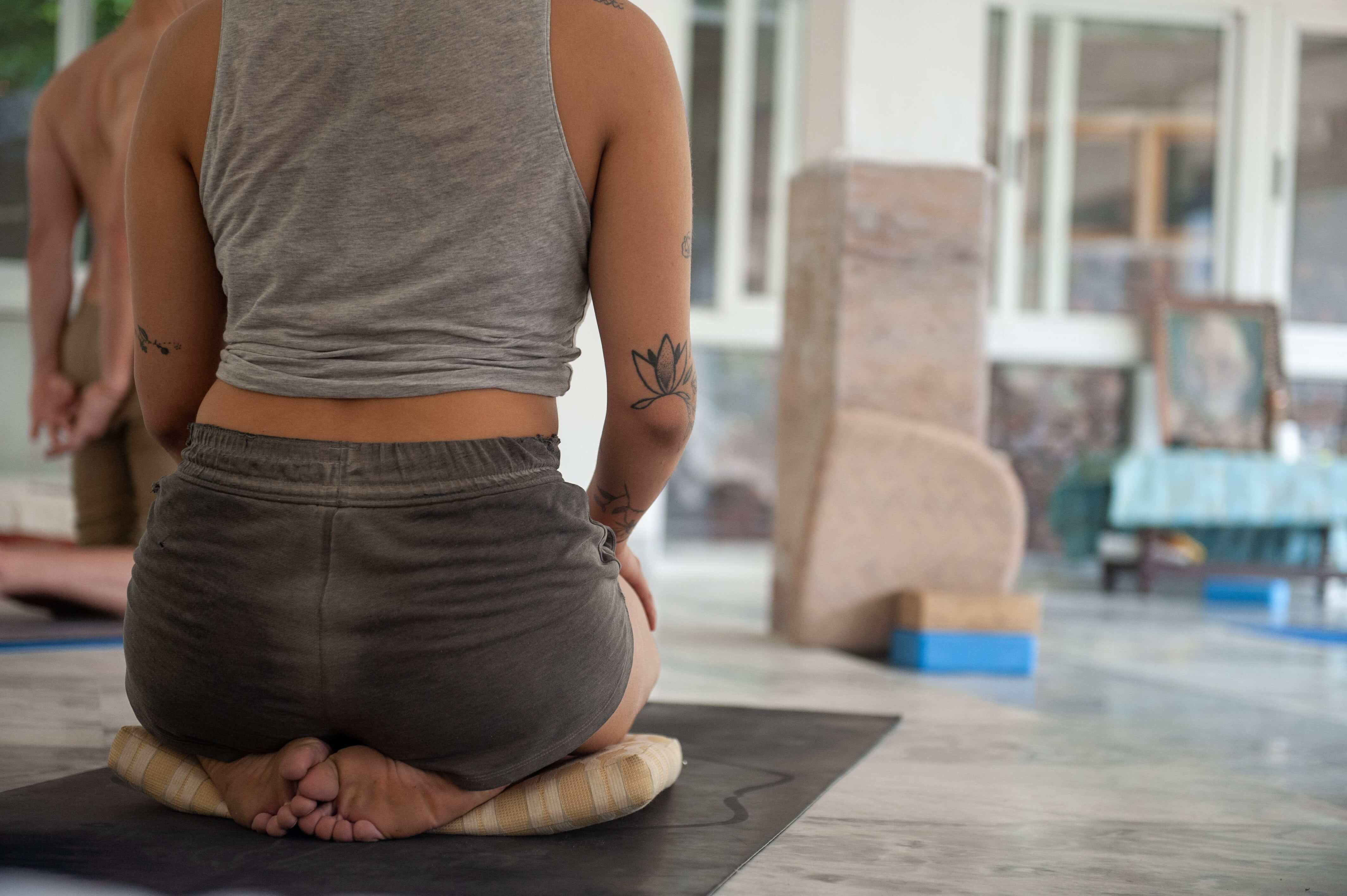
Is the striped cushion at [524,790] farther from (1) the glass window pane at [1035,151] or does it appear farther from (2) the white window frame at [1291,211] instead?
(2) the white window frame at [1291,211]

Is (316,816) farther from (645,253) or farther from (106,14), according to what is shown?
(106,14)

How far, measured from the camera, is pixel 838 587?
3412mm

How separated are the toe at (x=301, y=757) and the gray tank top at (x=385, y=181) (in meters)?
0.36

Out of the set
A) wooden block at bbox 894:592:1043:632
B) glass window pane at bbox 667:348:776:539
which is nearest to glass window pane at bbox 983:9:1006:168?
glass window pane at bbox 667:348:776:539

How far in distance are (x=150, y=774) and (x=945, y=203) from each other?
268 centimetres

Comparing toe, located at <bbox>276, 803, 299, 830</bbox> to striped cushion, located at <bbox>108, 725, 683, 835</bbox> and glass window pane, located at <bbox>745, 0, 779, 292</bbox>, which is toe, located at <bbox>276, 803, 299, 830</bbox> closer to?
striped cushion, located at <bbox>108, 725, 683, 835</bbox>

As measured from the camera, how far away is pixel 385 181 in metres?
1.21

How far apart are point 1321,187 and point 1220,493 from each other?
2.79 metres

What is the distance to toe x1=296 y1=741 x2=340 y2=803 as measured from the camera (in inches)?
50.2

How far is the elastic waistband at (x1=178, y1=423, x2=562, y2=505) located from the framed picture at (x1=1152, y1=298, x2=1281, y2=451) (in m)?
6.17

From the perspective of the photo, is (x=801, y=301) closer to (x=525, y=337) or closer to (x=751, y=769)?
(x=751, y=769)

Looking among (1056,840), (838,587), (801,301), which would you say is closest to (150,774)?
(1056,840)

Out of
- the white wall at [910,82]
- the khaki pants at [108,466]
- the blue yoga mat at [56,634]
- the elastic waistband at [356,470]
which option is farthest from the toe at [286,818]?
the white wall at [910,82]

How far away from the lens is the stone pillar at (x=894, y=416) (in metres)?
3.39
